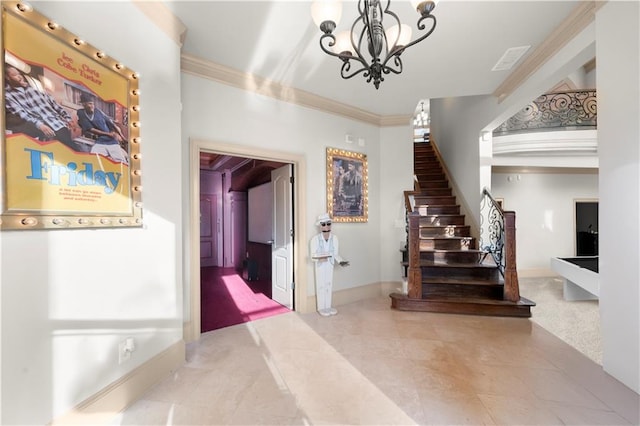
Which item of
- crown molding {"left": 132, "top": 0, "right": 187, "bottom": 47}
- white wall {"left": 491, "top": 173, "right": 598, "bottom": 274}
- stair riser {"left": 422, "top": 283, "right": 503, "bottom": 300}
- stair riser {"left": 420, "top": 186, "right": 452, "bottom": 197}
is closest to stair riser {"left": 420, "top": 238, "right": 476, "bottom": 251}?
stair riser {"left": 422, "top": 283, "right": 503, "bottom": 300}

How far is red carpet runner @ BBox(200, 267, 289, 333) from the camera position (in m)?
3.44

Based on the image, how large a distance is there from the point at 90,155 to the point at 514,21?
343 centimetres

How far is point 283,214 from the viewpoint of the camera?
395 centimetres

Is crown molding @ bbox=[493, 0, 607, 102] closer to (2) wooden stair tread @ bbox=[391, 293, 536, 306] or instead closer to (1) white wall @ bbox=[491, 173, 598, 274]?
(2) wooden stair tread @ bbox=[391, 293, 536, 306]

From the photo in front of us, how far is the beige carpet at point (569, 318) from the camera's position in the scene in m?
2.77

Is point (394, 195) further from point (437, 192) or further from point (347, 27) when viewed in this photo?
point (347, 27)

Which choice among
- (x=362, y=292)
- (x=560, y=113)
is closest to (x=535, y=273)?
(x=560, y=113)

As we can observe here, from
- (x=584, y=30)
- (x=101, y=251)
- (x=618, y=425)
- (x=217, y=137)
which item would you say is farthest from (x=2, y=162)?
(x=584, y=30)

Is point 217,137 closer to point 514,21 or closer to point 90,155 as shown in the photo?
point 90,155

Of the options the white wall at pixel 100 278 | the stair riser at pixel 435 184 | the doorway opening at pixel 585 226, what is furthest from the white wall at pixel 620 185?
the doorway opening at pixel 585 226

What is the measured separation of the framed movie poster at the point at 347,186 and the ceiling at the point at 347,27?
924 millimetres

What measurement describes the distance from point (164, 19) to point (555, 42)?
3495 millimetres

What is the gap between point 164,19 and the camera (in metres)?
2.12

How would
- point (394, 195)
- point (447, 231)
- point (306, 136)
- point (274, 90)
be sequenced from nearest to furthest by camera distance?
1. point (274, 90)
2. point (306, 136)
3. point (394, 195)
4. point (447, 231)
